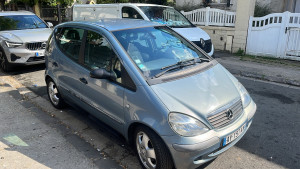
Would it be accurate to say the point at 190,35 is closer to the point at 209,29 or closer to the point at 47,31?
the point at 209,29

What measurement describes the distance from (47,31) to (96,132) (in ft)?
17.5

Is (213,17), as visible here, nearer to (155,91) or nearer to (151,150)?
(155,91)

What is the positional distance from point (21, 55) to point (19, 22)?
1.85 meters

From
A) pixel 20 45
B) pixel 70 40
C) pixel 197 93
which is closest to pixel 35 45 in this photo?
pixel 20 45

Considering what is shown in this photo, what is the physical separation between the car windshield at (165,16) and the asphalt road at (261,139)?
3639mm

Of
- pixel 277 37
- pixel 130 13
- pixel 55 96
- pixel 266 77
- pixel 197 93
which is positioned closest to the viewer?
pixel 197 93

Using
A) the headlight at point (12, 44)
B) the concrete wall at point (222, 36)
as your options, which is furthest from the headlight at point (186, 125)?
the concrete wall at point (222, 36)

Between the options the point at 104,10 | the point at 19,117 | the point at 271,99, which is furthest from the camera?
the point at 104,10

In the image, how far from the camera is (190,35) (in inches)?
284

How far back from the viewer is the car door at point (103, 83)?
3.10 meters

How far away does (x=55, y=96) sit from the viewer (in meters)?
4.84

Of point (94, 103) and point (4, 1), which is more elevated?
point (4, 1)

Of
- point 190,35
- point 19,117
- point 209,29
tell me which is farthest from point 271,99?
point 209,29

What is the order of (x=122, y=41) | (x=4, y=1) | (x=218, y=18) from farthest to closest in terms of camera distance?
(x=4, y=1) < (x=218, y=18) < (x=122, y=41)
